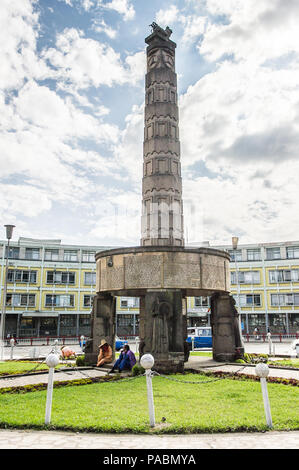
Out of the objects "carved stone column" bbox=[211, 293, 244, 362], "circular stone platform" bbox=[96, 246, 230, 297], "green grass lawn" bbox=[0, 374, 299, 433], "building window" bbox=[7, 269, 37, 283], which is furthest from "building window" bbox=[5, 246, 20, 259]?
"green grass lawn" bbox=[0, 374, 299, 433]

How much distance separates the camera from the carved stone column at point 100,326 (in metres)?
15.4

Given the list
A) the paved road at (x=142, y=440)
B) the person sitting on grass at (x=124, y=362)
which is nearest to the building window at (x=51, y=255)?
the person sitting on grass at (x=124, y=362)

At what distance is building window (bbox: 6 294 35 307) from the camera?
44719mm

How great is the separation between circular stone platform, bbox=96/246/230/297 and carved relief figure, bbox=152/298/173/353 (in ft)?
2.30

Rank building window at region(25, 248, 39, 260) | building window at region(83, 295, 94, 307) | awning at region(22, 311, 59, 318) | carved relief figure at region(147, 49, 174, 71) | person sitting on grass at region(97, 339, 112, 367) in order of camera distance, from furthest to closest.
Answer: building window at region(83, 295, 94, 307)
building window at region(25, 248, 39, 260)
awning at region(22, 311, 59, 318)
carved relief figure at region(147, 49, 174, 71)
person sitting on grass at region(97, 339, 112, 367)

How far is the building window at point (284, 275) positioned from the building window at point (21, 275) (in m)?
29.2

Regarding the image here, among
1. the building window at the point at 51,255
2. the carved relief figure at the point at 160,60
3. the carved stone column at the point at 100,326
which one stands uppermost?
the carved relief figure at the point at 160,60

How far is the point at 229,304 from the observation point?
15.8 m

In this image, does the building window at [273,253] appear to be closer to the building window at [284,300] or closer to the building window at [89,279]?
the building window at [284,300]

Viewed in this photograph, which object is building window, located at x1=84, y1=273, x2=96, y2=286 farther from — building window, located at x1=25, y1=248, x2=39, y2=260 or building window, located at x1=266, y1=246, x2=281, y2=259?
building window, located at x1=266, y1=246, x2=281, y2=259

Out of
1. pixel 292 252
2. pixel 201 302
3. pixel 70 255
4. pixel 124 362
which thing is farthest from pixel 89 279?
pixel 124 362

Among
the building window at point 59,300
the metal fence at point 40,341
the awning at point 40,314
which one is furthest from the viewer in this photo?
the building window at point 59,300

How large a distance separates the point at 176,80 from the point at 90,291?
34.9 m
